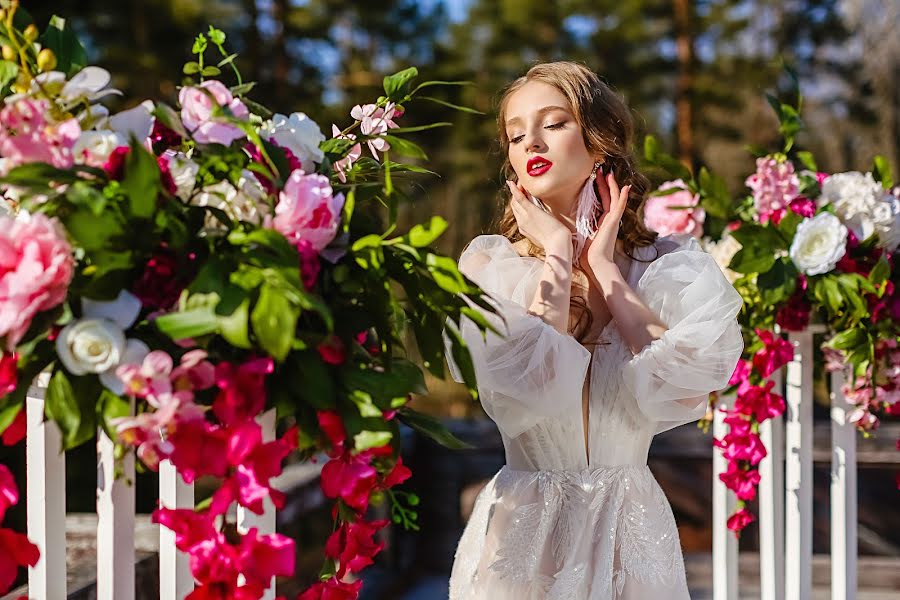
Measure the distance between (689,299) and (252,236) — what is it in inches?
37.7

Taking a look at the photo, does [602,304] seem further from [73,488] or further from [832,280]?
[73,488]

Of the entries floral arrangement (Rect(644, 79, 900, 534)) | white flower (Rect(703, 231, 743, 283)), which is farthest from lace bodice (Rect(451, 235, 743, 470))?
white flower (Rect(703, 231, 743, 283))

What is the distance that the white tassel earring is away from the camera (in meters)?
1.86

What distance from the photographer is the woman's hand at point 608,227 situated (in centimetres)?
177

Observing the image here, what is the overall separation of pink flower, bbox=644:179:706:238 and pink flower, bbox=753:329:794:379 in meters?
0.37

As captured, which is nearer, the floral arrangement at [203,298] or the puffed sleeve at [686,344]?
the floral arrangement at [203,298]

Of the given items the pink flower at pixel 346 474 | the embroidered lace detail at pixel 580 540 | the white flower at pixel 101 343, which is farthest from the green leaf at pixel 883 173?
the white flower at pixel 101 343

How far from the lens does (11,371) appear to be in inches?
41.0

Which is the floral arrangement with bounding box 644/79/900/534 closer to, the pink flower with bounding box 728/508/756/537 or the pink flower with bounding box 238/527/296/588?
the pink flower with bounding box 728/508/756/537

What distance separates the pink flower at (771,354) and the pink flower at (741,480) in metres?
0.25

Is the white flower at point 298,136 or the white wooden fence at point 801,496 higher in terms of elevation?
the white flower at point 298,136

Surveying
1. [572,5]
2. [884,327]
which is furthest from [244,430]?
[572,5]

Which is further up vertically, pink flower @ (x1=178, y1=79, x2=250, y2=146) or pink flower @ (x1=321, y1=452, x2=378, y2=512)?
pink flower @ (x1=178, y1=79, x2=250, y2=146)

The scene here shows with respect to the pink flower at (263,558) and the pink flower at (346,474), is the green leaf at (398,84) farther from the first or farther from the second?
the pink flower at (263,558)
